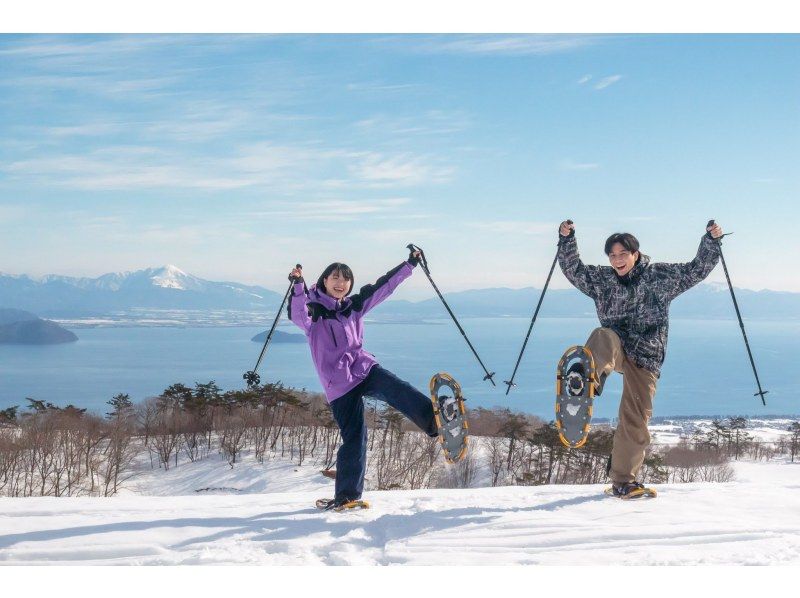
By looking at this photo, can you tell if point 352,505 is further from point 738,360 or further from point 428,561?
point 738,360

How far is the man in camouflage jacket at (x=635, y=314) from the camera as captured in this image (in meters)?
4.52

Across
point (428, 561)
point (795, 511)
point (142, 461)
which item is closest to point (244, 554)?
point (428, 561)

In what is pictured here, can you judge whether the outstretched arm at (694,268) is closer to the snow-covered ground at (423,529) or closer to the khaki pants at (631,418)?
the khaki pants at (631,418)

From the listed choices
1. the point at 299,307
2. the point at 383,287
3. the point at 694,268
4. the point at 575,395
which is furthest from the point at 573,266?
the point at 299,307

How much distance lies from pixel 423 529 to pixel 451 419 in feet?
2.34

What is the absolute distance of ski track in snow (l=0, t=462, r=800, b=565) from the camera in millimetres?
3367

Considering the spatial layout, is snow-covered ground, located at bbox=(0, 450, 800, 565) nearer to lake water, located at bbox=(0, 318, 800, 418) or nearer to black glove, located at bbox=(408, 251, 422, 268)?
black glove, located at bbox=(408, 251, 422, 268)

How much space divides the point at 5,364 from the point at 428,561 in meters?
154

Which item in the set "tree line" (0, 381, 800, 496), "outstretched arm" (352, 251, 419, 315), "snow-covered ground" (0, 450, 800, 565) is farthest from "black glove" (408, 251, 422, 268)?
"tree line" (0, 381, 800, 496)

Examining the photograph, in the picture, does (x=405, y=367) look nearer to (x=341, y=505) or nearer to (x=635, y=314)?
(x=635, y=314)

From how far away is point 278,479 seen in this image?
119ft

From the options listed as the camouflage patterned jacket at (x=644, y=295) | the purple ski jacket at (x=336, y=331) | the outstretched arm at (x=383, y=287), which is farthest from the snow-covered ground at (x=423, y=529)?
the outstretched arm at (x=383, y=287)

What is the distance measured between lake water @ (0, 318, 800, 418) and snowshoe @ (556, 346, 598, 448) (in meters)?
70.6

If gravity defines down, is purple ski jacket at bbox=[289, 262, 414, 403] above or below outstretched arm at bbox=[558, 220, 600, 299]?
below
